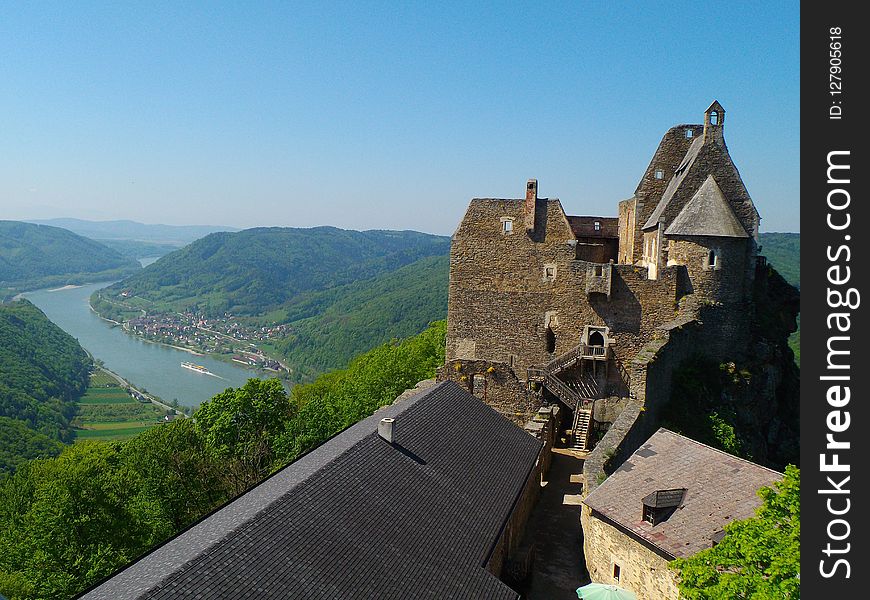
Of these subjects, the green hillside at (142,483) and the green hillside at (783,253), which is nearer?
the green hillside at (142,483)

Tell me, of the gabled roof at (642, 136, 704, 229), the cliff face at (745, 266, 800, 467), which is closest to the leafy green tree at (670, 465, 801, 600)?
the cliff face at (745, 266, 800, 467)

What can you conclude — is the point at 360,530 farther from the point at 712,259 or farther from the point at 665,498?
the point at 712,259

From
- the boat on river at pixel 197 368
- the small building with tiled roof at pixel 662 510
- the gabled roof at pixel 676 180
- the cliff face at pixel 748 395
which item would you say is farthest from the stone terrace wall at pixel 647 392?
the boat on river at pixel 197 368

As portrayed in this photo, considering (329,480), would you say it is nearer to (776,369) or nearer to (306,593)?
(306,593)

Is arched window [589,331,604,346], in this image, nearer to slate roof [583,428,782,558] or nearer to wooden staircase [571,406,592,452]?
wooden staircase [571,406,592,452]

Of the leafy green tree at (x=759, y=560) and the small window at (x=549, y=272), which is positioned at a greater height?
the small window at (x=549, y=272)

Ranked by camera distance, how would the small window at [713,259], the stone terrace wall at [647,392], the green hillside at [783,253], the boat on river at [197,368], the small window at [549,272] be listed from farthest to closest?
the boat on river at [197,368] → the green hillside at [783,253] → the small window at [549,272] → the small window at [713,259] → the stone terrace wall at [647,392]

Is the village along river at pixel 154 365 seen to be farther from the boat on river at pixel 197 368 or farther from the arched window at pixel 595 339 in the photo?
the arched window at pixel 595 339

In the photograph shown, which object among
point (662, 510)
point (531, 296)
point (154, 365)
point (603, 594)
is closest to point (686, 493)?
point (662, 510)
